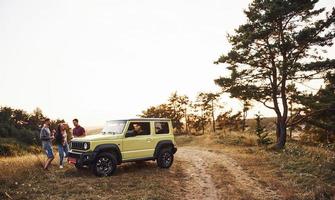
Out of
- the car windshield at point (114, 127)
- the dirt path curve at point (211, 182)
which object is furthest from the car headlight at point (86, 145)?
the dirt path curve at point (211, 182)

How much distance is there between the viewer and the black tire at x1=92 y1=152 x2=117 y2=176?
11.1m

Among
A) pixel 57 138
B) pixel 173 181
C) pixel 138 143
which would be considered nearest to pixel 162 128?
pixel 138 143

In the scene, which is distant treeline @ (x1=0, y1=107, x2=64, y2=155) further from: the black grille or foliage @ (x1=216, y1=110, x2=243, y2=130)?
the black grille

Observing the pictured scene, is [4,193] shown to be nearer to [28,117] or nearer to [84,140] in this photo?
[84,140]

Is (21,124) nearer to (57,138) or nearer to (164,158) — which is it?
(57,138)

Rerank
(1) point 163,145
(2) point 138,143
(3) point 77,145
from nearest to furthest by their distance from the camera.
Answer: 1. (3) point 77,145
2. (2) point 138,143
3. (1) point 163,145

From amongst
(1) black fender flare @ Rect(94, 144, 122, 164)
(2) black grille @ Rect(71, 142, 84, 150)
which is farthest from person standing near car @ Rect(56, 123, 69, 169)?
(1) black fender flare @ Rect(94, 144, 122, 164)

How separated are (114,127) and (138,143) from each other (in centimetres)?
121

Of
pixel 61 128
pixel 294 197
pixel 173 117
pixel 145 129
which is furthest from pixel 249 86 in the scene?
pixel 173 117

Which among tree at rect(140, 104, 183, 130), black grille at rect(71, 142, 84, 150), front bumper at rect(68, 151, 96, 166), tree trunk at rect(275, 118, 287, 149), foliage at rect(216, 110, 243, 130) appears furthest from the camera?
tree at rect(140, 104, 183, 130)

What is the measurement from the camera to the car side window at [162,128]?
13320 millimetres

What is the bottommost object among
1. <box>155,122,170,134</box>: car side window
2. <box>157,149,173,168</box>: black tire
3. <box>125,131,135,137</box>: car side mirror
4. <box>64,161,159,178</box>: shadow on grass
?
<box>64,161,159,178</box>: shadow on grass

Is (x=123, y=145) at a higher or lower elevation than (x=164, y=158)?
higher

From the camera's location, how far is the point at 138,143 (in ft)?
40.3
